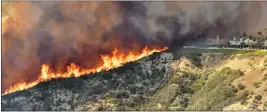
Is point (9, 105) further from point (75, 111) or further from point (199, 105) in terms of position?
point (199, 105)

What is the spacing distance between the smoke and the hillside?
14.3 inches

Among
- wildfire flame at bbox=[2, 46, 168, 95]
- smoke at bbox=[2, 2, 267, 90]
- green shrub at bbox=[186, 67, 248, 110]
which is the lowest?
green shrub at bbox=[186, 67, 248, 110]

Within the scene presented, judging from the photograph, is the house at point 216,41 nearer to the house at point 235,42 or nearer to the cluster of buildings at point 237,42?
the cluster of buildings at point 237,42

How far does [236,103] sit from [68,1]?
4.01 m

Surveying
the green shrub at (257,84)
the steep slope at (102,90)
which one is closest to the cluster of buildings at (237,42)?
the green shrub at (257,84)

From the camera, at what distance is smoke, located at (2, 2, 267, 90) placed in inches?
663

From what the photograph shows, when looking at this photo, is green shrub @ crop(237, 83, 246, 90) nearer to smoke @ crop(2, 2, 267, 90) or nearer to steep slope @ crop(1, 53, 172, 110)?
smoke @ crop(2, 2, 267, 90)

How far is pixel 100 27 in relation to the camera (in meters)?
17.1

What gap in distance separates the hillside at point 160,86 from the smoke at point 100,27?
0.36 m

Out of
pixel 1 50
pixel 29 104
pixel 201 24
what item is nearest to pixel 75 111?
pixel 29 104

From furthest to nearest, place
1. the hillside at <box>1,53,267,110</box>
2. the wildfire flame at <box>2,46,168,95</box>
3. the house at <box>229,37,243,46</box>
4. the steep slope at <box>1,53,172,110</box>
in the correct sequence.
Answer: the wildfire flame at <box>2,46,168,95</box>, the steep slope at <box>1,53,172,110</box>, the house at <box>229,37,243,46</box>, the hillside at <box>1,53,267,110</box>

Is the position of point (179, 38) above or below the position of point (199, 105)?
above

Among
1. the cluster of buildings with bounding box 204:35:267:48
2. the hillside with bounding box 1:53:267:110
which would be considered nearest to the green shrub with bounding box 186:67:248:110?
the hillside with bounding box 1:53:267:110

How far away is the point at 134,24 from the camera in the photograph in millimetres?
17062
